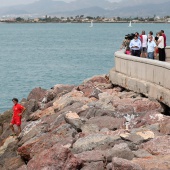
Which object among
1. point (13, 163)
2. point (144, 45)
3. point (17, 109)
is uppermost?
point (144, 45)

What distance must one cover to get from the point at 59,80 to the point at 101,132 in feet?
89.7

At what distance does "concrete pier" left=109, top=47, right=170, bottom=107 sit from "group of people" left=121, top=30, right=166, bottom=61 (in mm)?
848

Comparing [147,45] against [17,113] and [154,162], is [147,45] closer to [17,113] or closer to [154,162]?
[17,113]

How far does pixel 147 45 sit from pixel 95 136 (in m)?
7.40

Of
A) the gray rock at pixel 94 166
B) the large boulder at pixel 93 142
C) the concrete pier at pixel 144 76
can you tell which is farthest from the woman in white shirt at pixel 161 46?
the gray rock at pixel 94 166

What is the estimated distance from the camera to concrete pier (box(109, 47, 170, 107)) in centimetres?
1331

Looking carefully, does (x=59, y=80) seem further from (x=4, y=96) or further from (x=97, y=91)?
(x=97, y=91)

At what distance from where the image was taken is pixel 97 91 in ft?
51.6

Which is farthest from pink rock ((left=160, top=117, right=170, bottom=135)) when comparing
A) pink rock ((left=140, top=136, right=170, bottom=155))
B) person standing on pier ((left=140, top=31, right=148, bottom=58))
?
person standing on pier ((left=140, top=31, right=148, bottom=58))

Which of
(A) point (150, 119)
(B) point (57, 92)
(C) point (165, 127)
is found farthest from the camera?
(B) point (57, 92)

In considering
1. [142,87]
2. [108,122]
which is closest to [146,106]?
[142,87]

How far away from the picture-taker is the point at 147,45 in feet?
57.5

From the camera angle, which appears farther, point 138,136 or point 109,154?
point 138,136

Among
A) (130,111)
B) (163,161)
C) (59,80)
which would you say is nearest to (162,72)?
(130,111)
